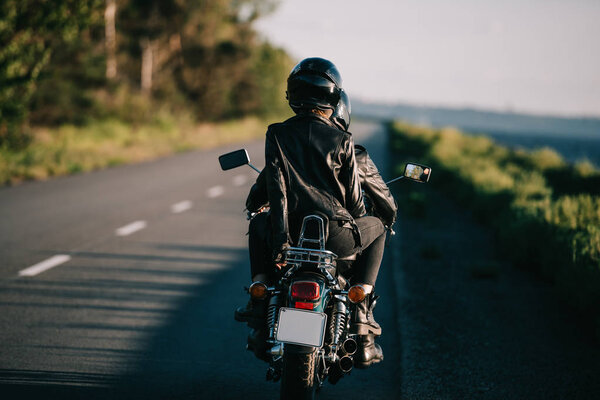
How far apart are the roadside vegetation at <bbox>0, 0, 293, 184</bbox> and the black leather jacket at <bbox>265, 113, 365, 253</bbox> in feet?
40.3

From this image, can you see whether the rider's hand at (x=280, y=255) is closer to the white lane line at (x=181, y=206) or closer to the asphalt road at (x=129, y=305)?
the asphalt road at (x=129, y=305)

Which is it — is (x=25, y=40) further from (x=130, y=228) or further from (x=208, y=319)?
(x=208, y=319)

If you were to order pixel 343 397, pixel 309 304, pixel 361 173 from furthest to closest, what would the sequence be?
pixel 343 397, pixel 361 173, pixel 309 304

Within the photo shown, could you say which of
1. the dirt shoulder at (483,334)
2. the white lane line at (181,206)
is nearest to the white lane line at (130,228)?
the white lane line at (181,206)

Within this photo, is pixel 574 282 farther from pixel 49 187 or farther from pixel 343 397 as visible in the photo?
pixel 49 187

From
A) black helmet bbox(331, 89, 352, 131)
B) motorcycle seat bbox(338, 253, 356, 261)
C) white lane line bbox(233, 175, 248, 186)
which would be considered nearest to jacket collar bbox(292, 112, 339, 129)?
black helmet bbox(331, 89, 352, 131)

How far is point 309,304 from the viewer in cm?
313

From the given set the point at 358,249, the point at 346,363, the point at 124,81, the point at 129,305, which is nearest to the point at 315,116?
the point at 358,249

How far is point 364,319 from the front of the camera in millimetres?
3598

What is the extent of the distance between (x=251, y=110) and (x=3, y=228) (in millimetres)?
42013

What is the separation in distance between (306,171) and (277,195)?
0.21 meters

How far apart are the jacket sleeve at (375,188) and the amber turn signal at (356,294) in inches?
24.3

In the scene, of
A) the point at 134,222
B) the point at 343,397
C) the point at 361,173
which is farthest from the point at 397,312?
the point at 134,222

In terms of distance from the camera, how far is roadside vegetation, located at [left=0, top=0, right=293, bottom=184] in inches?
612
